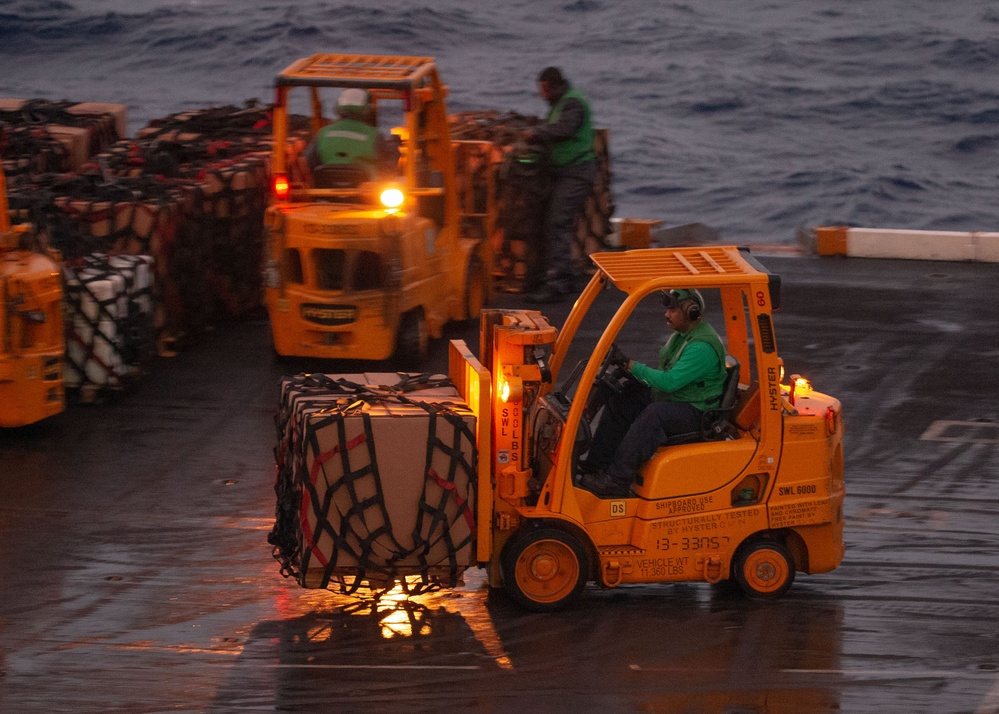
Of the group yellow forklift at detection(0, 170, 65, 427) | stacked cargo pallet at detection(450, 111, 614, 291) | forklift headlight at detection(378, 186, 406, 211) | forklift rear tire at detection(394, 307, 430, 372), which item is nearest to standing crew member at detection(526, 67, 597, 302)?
stacked cargo pallet at detection(450, 111, 614, 291)

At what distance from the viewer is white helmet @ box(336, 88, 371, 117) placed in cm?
1288

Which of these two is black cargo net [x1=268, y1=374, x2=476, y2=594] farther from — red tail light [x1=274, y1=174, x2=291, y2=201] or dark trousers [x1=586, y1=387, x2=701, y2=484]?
red tail light [x1=274, y1=174, x2=291, y2=201]

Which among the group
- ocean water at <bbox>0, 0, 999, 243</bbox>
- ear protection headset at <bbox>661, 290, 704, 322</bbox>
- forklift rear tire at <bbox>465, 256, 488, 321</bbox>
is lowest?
ocean water at <bbox>0, 0, 999, 243</bbox>

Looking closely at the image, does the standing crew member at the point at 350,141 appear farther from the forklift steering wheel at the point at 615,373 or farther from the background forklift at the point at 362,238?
the forklift steering wheel at the point at 615,373

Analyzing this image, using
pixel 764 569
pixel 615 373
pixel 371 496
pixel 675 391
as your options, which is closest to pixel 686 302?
pixel 675 391

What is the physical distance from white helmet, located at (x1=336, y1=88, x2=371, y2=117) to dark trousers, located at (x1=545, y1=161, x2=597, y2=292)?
9.08 ft

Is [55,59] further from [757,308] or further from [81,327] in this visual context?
[757,308]

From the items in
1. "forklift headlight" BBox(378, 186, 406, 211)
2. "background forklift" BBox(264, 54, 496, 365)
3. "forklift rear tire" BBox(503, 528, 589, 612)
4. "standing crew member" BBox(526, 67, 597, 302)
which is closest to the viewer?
"forklift rear tire" BBox(503, 528, 589, 612)

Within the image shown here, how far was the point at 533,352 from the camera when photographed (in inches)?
307

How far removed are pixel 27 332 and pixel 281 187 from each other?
2.77m

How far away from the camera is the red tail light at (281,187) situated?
12703 millimetres

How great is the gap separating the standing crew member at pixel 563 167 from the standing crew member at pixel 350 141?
2.47m

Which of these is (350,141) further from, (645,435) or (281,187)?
(645,435)

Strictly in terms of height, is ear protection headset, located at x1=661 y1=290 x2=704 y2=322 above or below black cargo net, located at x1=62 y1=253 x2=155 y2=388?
above
